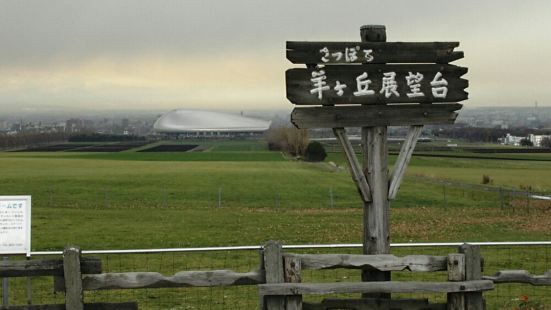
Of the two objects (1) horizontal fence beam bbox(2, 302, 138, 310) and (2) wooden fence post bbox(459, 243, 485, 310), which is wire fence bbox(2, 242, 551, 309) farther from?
(2) wooden fence post bbox(459, 243, 485, 310)

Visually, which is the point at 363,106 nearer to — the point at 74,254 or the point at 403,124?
the point at 403,124

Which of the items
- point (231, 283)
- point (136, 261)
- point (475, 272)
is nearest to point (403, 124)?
point (475, 272)

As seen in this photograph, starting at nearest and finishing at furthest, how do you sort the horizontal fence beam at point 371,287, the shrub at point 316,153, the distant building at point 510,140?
1. the horizontal fence beam at point 371,287
2. the shrub at point 316,153
3. the distant building at point 510,140

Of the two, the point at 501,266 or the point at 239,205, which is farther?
the point at 239,205

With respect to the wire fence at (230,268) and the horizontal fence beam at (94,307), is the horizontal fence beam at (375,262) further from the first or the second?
the horizontal fence beam at (94,307)

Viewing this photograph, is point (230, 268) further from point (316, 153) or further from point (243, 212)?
point (316, 153)

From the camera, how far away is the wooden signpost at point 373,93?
416 inches

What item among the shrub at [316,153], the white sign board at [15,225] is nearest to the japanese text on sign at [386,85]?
the white sign board at [15,225]

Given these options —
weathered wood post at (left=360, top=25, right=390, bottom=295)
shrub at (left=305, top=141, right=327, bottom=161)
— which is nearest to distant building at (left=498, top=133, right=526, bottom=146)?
shrub at (left=305, top=141, right=327, bottom=161)

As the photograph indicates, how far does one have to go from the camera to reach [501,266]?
697 inches

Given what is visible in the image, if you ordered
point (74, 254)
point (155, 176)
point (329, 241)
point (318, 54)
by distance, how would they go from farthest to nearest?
1. point (155, 176)
2. point (329, 241)
3. point (318, 54)
4. point (74, 254)

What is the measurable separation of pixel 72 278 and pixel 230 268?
28.2 feet

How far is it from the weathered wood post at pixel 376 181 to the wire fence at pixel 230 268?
109 cm

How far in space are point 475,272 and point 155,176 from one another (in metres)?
54.2
